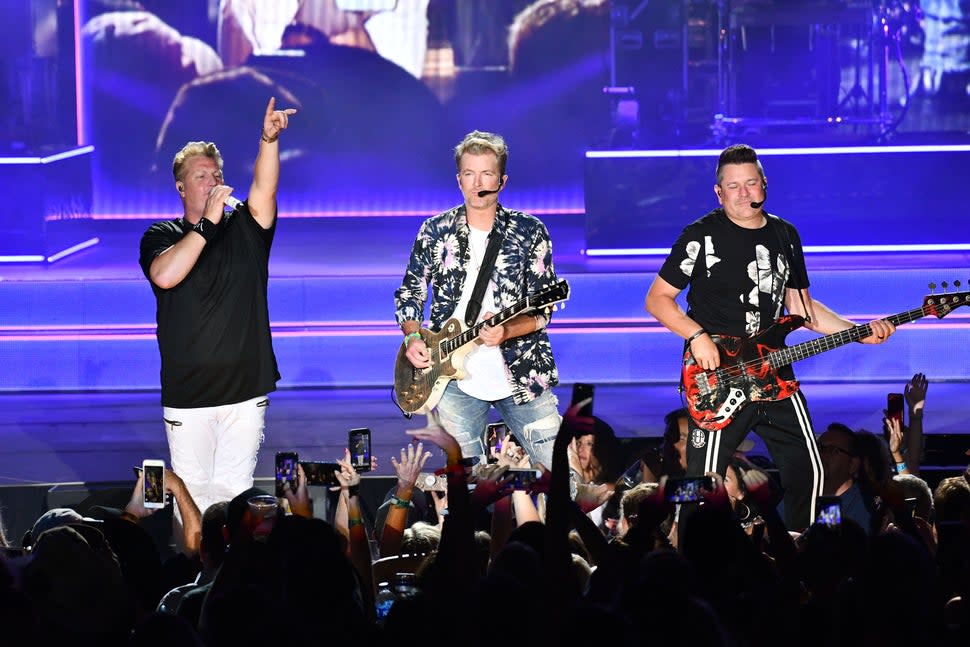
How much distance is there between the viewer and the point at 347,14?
14.0m

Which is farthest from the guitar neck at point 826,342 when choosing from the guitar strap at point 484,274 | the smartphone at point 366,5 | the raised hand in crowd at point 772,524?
the smartphone at point 366,5

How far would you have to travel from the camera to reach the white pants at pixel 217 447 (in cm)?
511

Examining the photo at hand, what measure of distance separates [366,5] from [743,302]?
9.81 metres

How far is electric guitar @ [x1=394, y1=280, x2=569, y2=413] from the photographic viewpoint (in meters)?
5.00

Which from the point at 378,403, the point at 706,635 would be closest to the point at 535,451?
the point at 706,635

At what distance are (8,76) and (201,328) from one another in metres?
9.28

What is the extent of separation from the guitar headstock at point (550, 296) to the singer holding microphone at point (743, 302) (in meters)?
0.36

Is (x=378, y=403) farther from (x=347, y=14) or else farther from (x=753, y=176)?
(x=347, y=14)

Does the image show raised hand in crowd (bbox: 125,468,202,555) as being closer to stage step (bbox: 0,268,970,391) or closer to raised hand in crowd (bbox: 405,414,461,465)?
raised hand in crowd (bbox: 405,414,461,465)

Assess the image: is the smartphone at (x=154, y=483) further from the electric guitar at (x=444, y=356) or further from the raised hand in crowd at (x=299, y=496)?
the electric guitar at (x=444, y=356)

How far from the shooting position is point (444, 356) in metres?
5.19

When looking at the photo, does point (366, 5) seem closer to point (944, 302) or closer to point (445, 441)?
point (944, 302)

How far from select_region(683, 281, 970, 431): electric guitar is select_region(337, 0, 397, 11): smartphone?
981 cm

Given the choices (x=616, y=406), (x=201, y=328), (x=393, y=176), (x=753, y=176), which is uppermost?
(x=393, y=176)
